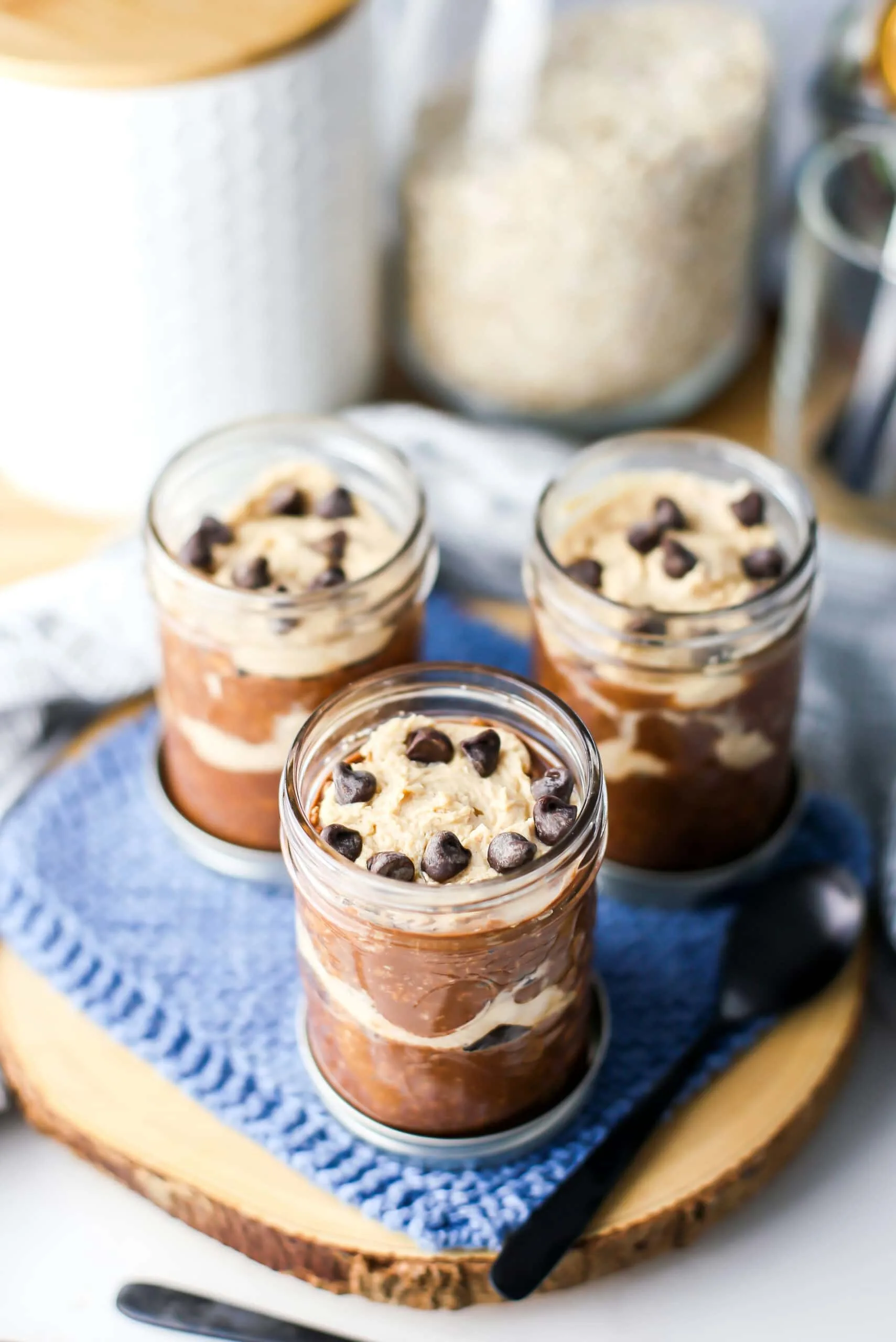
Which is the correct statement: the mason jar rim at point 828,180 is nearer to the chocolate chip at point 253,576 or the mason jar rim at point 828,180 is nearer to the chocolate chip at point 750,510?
the chocolate chip at point 750,510

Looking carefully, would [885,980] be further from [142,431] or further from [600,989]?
[142,431]

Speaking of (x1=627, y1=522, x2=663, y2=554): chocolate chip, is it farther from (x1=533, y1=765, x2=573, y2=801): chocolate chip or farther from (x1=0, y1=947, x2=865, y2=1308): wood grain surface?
(x1=0, y1=947, x2=865, y2=1308): wood grain surface

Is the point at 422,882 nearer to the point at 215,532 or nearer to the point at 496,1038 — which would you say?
the point at 496,1038

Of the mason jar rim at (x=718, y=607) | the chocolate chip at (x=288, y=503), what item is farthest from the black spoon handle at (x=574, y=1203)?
the chocolate chip at (x=288, y=503)

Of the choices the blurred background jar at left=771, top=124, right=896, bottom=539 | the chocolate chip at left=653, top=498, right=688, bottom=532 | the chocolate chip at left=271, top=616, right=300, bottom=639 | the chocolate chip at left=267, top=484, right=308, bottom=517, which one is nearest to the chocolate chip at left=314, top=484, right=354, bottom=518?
the chocolate chip at left=267, top=484, right=308, bottom=517

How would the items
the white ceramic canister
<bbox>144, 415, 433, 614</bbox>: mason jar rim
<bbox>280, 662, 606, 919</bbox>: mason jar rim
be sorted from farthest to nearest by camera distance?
the white ceramic canister → <bbox>144, 415, 433, 614</bbox>: mason jar rim → <bbox>280, 662, 606, 919</bbox>: mason jar rim

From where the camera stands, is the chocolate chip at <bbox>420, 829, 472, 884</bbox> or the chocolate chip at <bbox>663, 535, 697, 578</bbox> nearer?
the chocolate chip at <bbox>420, 829, 472, 884</bbox>
